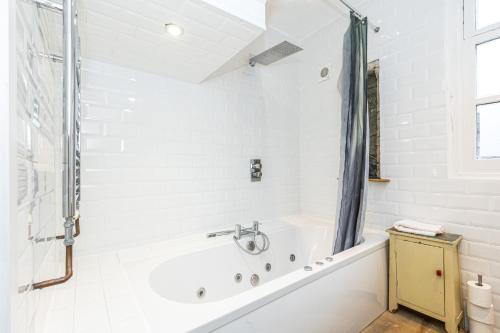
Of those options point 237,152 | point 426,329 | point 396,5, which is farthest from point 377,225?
point 396,5

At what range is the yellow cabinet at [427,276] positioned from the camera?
53.9 inches

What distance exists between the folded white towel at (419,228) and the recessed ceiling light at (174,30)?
180cm

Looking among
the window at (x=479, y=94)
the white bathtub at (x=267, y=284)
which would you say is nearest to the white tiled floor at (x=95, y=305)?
the white bathtub at (x=267, y=284)

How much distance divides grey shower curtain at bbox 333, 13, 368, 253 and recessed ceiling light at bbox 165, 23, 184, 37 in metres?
1.18

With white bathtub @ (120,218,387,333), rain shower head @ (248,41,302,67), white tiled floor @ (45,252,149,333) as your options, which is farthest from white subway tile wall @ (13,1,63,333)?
rain shower head @ (248,41,302,67)

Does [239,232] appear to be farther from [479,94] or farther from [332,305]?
[479,94]

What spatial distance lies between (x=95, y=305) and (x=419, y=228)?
1.82m

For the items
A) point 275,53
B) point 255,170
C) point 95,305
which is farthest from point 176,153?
point 275,53

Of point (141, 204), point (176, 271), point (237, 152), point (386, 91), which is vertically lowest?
point (176, 271)

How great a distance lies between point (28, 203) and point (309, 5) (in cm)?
233

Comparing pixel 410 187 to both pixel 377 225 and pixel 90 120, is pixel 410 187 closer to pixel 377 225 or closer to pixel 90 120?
pixel 377 225

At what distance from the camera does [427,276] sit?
145cm

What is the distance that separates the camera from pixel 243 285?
1760mm

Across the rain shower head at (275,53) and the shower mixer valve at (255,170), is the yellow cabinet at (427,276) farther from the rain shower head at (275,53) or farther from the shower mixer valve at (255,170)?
the rain shower head at (275,53)
